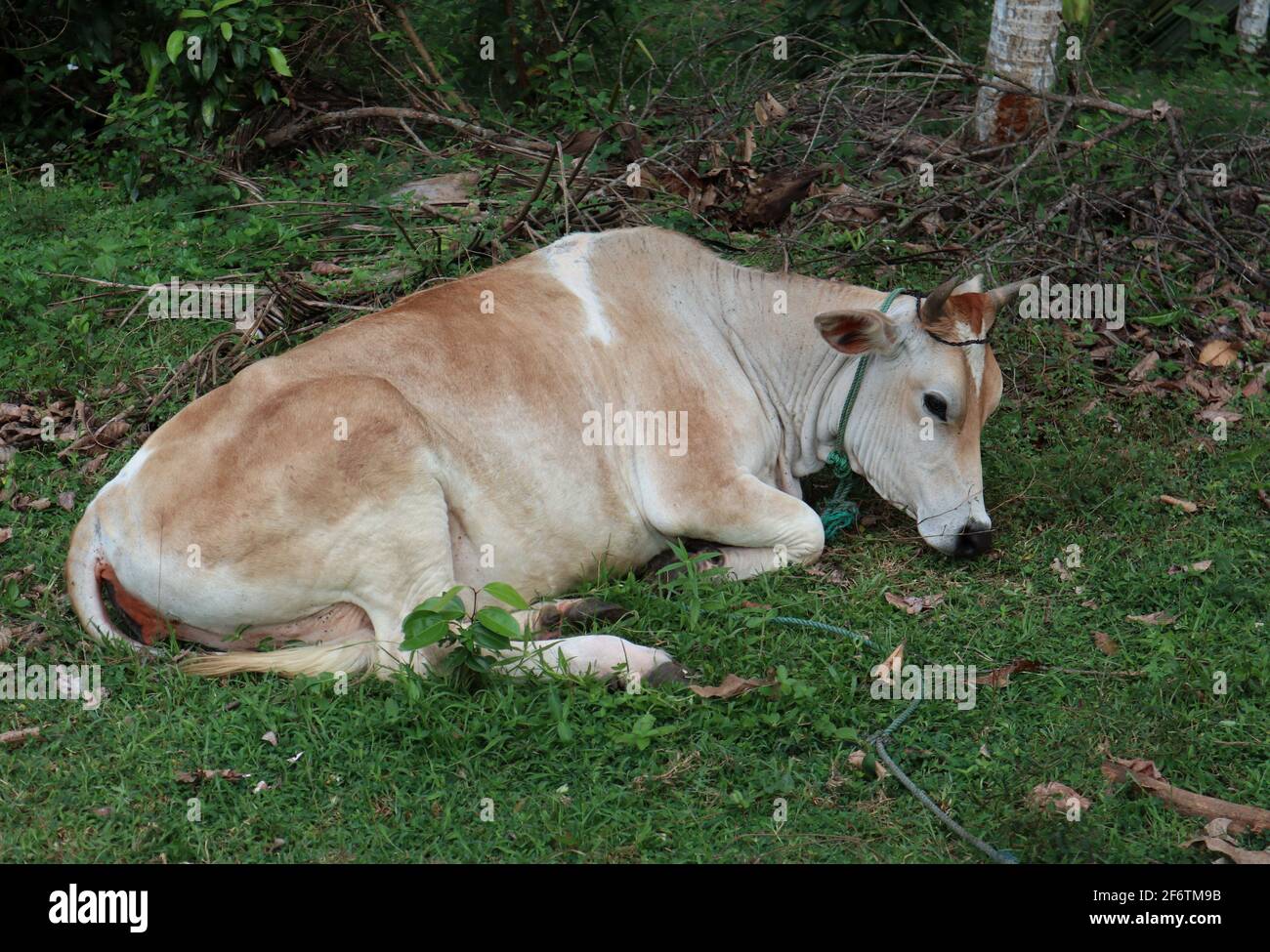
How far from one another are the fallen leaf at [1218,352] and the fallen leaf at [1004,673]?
263 cm

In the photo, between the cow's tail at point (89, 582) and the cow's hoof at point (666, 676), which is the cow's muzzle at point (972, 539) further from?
the cow's tail at point (89, 582)

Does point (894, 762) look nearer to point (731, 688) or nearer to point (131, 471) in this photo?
point (731, 688)

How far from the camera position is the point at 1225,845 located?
394 centimetres

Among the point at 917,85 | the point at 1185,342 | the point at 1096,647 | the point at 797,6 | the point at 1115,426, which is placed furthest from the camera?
the point at 797,6

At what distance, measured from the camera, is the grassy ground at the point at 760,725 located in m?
4.04

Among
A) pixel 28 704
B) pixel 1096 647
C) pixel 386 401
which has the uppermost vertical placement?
pixel 386 401

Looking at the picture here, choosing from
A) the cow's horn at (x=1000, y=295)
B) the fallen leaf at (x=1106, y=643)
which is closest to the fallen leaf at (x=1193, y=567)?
the fallen leaf at (x=1106, y=643)

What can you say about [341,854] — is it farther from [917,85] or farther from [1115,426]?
[917,85]

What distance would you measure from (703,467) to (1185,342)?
2800mm

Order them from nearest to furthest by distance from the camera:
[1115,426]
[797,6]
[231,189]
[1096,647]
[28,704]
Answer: [28,704] < [1096,647] < [1115,426] < [231,189] < [797,6]

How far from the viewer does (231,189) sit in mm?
8055

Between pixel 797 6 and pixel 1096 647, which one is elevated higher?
pixel 797 6

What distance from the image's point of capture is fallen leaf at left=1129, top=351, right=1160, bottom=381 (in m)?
6.73

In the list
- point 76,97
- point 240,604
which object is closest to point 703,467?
point 240,604
